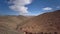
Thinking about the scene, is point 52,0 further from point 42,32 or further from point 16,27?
point 16,27

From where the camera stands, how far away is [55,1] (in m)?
3.68

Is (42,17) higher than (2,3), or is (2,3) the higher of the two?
(2,3)

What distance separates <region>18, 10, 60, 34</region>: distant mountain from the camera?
3.67m

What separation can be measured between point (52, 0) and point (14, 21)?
0.98 m

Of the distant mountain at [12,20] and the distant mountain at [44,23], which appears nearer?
the distant mountain at [44,23]

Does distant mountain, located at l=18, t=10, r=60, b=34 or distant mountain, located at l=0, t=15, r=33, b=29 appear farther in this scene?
distant mountain, located at l=0, t=15, r=33, b=29

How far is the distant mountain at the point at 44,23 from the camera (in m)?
3.67

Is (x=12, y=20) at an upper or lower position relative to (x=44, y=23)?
upper

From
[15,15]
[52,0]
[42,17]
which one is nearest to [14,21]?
[15,15]

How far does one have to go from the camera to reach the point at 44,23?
12.2 ft

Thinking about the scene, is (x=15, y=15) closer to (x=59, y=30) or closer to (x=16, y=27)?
(x=16, y=27)

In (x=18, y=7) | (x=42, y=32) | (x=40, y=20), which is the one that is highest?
(x=18, y=7)

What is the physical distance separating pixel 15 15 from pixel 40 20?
1.91 feet

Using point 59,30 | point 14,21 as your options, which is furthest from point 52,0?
point 14,21
